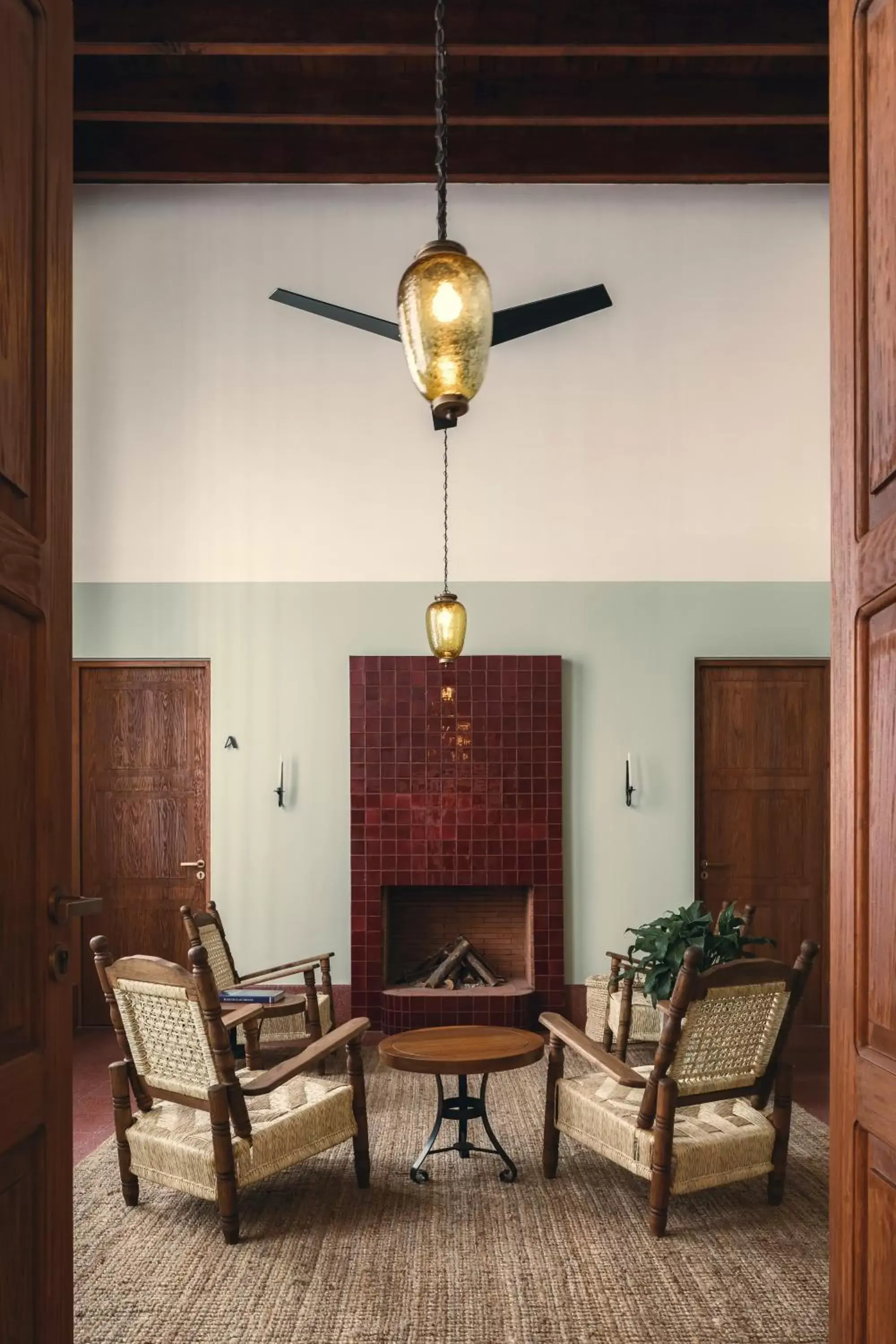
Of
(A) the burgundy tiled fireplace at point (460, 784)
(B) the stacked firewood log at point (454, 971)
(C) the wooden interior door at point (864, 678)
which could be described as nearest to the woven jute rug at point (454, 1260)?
(C) the wooden interior door at point (864, 678)

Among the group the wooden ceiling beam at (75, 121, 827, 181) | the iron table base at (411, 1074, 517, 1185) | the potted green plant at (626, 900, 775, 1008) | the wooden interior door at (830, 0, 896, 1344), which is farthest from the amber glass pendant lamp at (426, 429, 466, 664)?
the wooden interior door at (830, 0, 896, 1344)

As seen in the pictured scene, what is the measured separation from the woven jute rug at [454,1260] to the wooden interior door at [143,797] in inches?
87.7

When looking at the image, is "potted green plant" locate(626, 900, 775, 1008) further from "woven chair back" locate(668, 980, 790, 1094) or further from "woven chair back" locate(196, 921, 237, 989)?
"woven chair back" locate(196, 921, 237, 989)

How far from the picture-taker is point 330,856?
6.30 meters

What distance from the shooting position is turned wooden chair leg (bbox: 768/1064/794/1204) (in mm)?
3631

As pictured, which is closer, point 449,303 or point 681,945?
point 449,303

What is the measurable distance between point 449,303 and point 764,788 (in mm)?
5141

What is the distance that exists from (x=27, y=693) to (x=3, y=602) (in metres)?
0.17

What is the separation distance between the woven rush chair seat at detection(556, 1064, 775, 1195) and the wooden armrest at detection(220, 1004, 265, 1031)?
4.19 ft

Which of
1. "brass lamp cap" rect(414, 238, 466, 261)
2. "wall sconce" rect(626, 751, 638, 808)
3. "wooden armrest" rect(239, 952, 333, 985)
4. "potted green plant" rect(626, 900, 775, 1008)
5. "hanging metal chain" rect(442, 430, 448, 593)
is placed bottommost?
"wooden armrest" rect(239, 952, 333, 985)

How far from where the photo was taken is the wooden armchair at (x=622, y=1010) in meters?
5.09

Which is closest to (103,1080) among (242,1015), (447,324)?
(242,1015)

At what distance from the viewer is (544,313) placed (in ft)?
13.6

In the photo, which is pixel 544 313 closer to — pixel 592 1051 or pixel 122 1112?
pixel 592 1051
